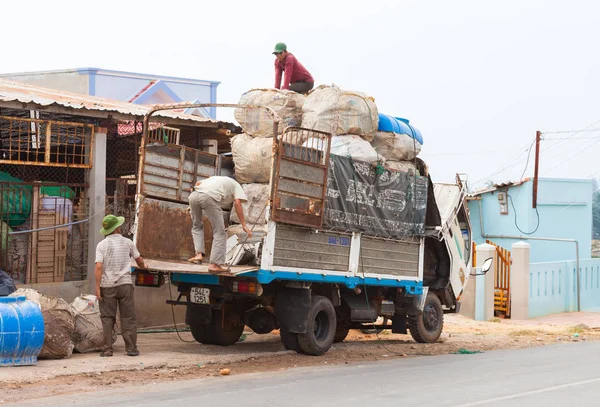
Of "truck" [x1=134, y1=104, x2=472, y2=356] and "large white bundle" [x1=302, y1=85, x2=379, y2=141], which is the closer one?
"truck" [x1=134, y1=104, x2=472, y2=356]

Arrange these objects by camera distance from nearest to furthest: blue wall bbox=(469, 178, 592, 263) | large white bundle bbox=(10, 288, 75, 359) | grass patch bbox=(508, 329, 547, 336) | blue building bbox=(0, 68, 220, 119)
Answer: large white bundle bbox=(10, 288, 75, 359) → grass patch bbox=(508, 329, 547, 336) → blue building bbox=(0, 68, 220, 119) → blue wall bbox=(469, 178, 592, 263)

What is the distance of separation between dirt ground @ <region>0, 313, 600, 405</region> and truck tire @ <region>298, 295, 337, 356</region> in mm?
157

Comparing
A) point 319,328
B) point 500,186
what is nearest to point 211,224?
point 319,328

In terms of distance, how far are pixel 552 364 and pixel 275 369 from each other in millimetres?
3602

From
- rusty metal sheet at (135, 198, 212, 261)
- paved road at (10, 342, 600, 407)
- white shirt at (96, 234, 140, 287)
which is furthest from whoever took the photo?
rusty metal sheet at (135, 198, 212, 261)

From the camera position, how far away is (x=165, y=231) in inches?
494

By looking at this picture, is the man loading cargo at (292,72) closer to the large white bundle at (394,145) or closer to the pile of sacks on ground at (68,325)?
the large white bundle at (394,145)

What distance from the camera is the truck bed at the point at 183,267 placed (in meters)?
11.1

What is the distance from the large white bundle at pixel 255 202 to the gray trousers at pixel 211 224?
3.09 ft

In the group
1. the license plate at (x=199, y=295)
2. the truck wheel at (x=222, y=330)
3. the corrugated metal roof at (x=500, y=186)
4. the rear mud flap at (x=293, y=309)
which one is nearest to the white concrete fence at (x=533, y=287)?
the corrugated metal roof at (x=500, y=186)

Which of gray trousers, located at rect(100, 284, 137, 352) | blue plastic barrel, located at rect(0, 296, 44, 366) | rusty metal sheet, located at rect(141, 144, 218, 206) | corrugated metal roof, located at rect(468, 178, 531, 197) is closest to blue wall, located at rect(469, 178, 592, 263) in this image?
corrugated metal roof, located at rect(468, 178, 531, 197)

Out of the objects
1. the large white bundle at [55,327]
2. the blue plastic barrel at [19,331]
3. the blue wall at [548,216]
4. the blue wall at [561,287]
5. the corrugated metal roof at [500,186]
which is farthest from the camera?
the blue wall at [548,216]

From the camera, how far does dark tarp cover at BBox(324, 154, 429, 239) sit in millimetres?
12234

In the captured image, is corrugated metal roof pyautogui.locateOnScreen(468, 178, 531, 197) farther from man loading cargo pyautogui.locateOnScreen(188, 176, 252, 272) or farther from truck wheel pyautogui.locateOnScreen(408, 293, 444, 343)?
man loading cargo pyautogui.locateOnScreen(188, 176, 252, 272)
